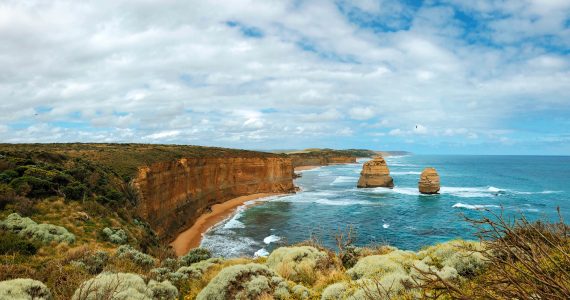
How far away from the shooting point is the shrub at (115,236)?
17.8 meters

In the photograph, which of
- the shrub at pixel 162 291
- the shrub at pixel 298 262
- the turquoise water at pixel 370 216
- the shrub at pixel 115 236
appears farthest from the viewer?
the turquoise water at pixel 370 216

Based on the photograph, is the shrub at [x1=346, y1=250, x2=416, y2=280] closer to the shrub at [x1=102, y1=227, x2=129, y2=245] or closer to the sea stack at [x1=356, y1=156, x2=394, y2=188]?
the shrub at [x1=102, y1=227, x2=129, y2=245]

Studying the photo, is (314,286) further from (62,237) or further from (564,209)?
(564,209)

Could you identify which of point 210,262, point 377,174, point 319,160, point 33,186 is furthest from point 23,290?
point 319,160

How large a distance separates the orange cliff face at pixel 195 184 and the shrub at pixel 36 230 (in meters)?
14.3

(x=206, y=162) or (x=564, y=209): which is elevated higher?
(x=206, y=162)

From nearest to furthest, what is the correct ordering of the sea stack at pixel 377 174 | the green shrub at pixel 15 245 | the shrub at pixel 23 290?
the shrub at pixel 23 290 < the green shrub at pixel 15 245 < the sea stack at pixel 377 174

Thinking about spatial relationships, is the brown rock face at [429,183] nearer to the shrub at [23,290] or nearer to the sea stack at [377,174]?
the sea stack at [377,174]

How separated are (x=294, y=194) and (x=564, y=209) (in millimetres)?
43325

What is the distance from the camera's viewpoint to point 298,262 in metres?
12.1

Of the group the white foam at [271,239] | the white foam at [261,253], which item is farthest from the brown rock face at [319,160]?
the white foam at [261,253]

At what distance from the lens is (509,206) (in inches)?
2030

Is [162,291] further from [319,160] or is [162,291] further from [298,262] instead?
[319,160]

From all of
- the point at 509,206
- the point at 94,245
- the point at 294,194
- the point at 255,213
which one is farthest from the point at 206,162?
the point at 509,206
